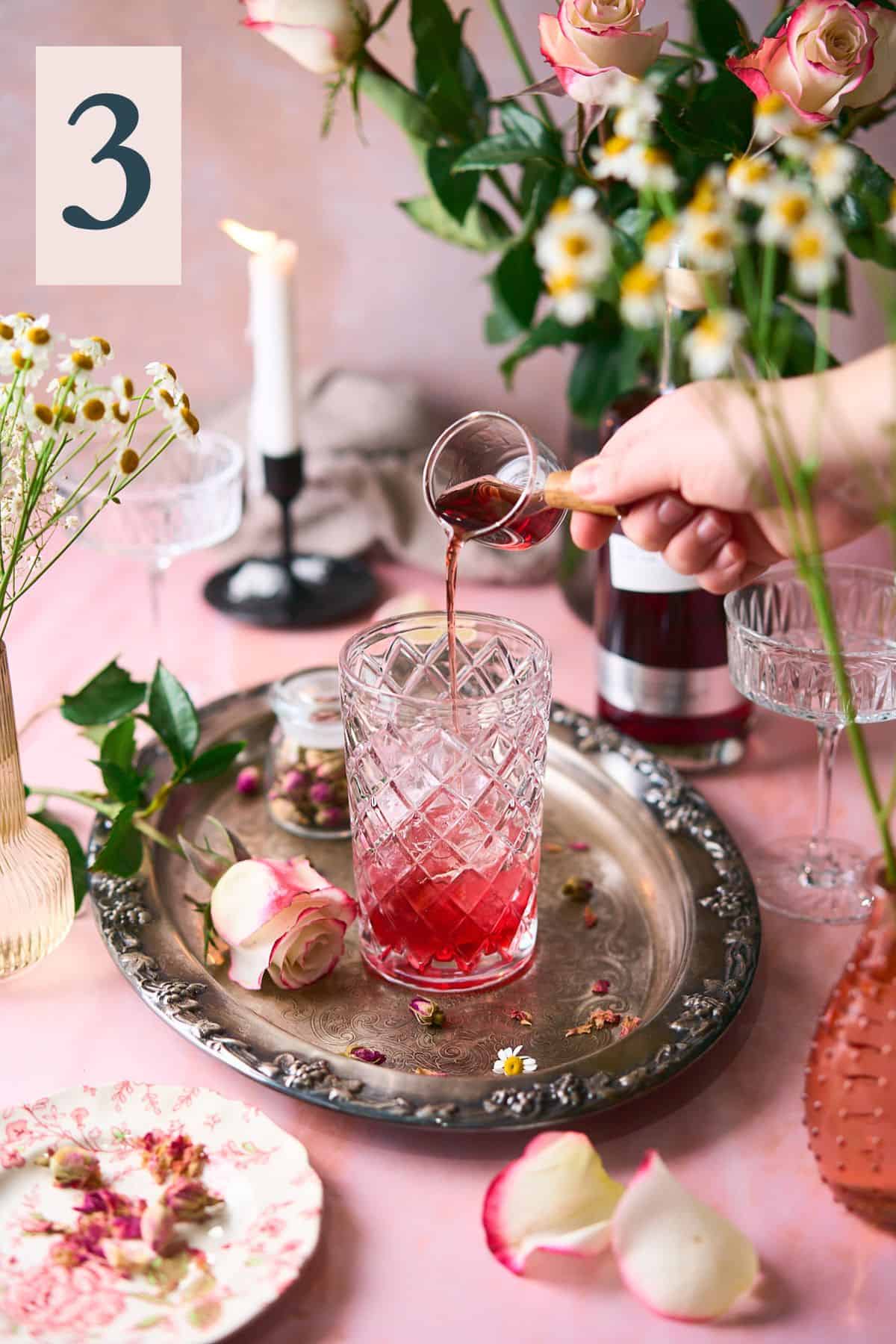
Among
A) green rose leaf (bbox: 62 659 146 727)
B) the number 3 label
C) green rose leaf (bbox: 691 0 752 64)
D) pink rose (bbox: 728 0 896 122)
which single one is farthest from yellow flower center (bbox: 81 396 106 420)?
green rose leaf (bbox: 691 0 752 64)

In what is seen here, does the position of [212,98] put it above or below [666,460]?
above

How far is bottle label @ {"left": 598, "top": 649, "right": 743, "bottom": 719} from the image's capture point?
3.47ft

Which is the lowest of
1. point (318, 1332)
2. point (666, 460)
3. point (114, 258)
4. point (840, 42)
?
point (318, 1332)

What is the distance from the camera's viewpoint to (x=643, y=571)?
39.6 inches

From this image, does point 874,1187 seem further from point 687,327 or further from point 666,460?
point 687,327

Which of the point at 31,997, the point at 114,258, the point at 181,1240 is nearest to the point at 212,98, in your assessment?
the point at 114,258

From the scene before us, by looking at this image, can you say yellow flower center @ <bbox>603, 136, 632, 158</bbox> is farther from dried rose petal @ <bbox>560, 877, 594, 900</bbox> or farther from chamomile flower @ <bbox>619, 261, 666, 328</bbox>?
dried rose petal @ <bbox>560, 877, 594, 900</bbox>

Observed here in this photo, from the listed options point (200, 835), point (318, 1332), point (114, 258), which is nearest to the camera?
point (318, 1332)

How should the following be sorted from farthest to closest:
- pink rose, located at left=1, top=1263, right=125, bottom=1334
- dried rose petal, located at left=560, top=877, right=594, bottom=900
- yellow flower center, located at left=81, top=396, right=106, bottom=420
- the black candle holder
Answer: the black candle holder < dried rose petal, located at left=560, top=877, right=594, bottom=900 < yellow flower center, located at left=81, top=396, right=106, bottom=420 < pink rose, located at left=1, top=1263, right=125, bottom=1334

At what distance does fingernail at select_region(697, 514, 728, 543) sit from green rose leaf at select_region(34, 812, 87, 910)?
461 mm

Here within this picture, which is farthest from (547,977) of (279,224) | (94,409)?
(279,224)

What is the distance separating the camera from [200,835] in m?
0.95

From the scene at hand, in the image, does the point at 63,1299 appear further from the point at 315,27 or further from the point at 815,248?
the point at 315,27

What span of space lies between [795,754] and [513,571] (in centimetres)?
41
